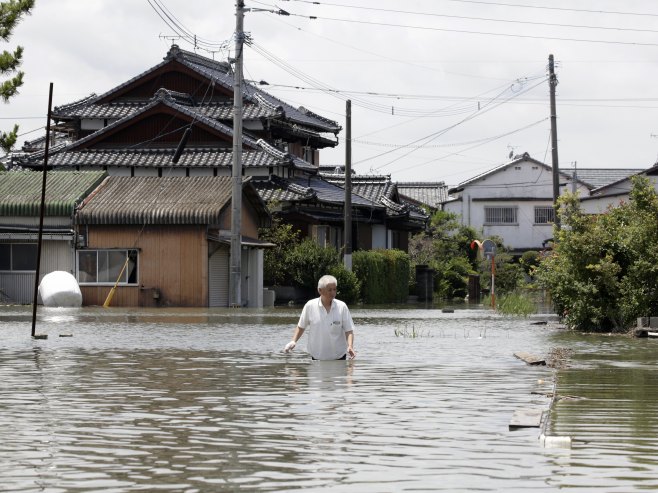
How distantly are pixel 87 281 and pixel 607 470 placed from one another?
41.0m

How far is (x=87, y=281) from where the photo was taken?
48.0m

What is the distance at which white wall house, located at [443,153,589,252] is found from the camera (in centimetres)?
9100

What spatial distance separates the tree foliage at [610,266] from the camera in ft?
89.1

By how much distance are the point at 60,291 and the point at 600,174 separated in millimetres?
68455

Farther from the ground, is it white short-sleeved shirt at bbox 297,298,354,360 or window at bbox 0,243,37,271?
window at bbox 0,243,37,271

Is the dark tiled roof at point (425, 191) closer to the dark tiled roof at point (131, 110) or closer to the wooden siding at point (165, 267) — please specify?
the dark tiled roof at point (131, 110)

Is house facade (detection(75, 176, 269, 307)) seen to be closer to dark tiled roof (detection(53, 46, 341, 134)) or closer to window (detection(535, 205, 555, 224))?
dark tiled roof (detection(53, 46, 341, 134))

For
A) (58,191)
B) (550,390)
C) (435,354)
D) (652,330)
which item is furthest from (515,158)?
(550,390)

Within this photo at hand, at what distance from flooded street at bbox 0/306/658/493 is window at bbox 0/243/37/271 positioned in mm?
26795

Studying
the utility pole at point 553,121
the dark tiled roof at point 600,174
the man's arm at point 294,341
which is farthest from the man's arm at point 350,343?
the dark tiled roof at point 600,174

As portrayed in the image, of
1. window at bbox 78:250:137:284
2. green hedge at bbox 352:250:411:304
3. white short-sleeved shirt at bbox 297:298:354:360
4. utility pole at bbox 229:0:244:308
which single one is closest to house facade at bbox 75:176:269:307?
window at bbox 78:250:137:284

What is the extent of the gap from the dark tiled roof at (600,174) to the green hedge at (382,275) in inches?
1641

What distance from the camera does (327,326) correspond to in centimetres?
1725

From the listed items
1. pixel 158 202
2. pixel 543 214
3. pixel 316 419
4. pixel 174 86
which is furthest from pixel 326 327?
pixel 543 214
